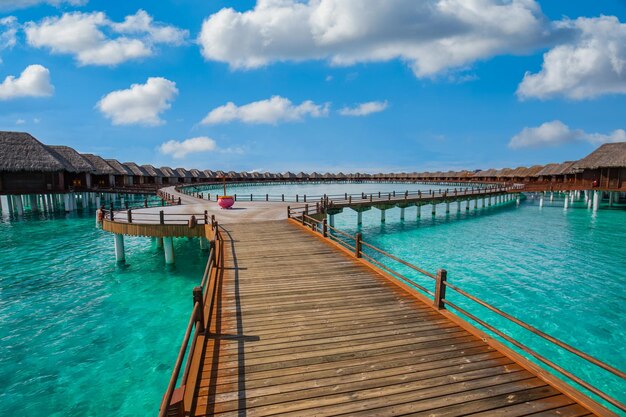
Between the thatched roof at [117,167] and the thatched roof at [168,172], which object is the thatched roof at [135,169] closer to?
the thatched roof at [117,167]

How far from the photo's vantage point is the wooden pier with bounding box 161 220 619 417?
187 inches

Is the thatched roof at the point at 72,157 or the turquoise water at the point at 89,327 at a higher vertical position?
the thatched roof at the point at 72,157

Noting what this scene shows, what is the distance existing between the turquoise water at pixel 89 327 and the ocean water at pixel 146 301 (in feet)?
0.15

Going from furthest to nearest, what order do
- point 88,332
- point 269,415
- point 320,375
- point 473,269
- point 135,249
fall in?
point 135,249, point 473,269, point 88,332, point 320,375, point 269,415

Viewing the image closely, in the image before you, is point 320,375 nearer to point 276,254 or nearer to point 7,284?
point 276,254

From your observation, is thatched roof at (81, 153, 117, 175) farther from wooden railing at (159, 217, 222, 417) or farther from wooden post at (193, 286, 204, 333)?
wooden post at (193, 286, 204, 333)

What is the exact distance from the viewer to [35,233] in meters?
29.8

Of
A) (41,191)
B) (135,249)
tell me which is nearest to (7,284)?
(135,249)

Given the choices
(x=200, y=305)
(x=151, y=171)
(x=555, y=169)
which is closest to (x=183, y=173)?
(x=151, y=171)

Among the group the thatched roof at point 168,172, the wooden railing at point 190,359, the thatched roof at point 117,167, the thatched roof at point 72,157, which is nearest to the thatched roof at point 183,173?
the thatched roof at point 168,172

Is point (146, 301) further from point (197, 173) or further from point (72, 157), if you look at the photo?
point (197, 173)

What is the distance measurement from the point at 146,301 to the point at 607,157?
6040 centimetres

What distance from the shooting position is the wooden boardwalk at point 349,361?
479 cm

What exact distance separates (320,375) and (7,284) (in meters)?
20.3
